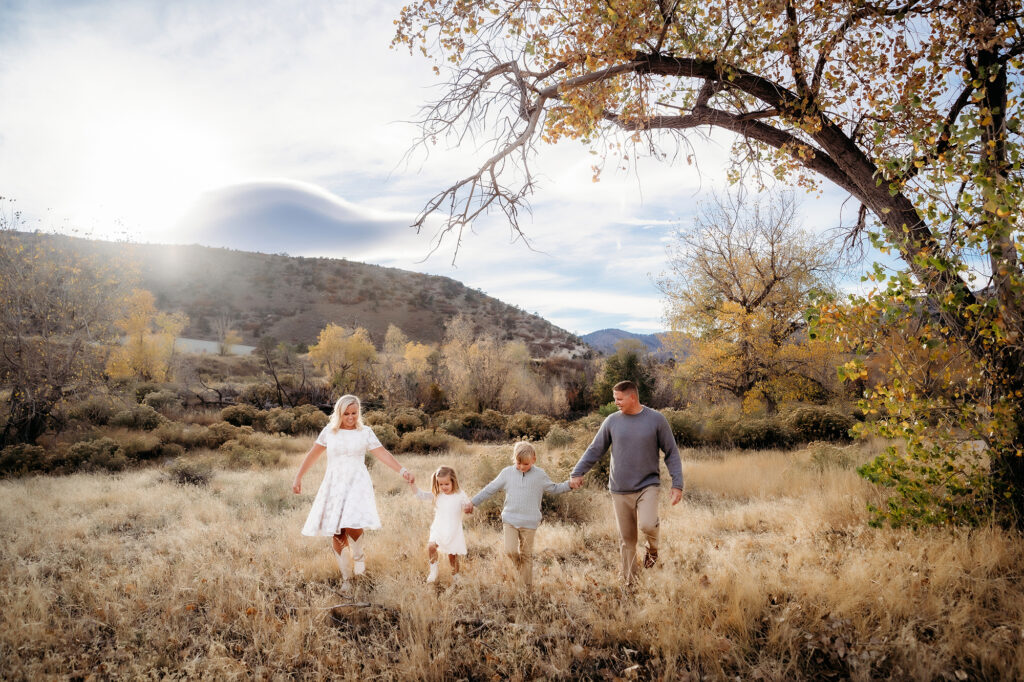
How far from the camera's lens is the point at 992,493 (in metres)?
5.18

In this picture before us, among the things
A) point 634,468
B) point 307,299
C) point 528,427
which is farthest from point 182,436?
point 307,299

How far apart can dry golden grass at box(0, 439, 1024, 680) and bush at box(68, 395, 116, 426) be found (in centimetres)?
1130

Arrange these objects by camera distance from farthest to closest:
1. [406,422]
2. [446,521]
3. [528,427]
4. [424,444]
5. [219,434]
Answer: [528,427] < [406,422] < [424,444] < [219,434] < [446,521]

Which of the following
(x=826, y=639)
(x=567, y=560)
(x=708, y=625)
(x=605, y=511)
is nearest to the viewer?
(x=826, y=639)

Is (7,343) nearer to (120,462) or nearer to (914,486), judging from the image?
(120,462)

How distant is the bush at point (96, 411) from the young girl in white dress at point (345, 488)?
15614mm

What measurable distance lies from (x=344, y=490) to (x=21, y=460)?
42.0 feet

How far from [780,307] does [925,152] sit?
15.6m

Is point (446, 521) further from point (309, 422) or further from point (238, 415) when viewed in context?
point (238, 415)

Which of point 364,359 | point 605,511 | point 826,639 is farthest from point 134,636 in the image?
point 364,359

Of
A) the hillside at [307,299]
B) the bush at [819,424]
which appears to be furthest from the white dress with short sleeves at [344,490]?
the hillside at [307,299]

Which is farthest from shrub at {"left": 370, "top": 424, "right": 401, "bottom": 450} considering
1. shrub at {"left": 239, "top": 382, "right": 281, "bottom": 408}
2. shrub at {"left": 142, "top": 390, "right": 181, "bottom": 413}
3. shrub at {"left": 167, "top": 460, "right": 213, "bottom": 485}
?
shrub at {"left": 142, "top": 390, "right": 181, "bottom": 413}

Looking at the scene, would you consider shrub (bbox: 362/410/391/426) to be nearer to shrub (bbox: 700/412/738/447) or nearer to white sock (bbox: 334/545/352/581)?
shrub (bbox: 700/412/738/447)

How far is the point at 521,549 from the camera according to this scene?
5.06 metres
